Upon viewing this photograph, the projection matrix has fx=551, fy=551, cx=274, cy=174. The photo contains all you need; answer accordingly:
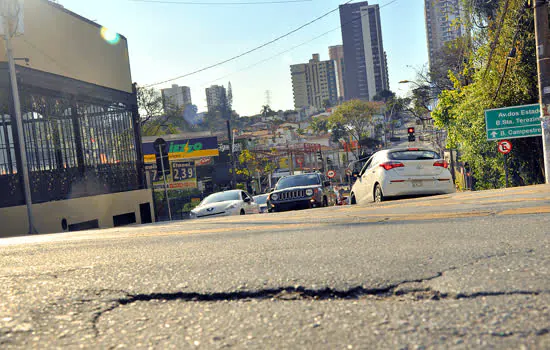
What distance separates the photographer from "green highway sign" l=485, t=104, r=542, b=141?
17750mm

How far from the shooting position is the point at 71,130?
20.8 metres

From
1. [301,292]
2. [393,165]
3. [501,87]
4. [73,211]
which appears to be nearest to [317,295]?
[301,292]

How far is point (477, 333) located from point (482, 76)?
67.4 ft

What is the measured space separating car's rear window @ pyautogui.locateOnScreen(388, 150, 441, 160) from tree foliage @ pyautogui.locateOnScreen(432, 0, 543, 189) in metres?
5.95

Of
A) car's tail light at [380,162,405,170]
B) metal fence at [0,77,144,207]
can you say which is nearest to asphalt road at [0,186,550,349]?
car's tail light at [380,162,405,170]

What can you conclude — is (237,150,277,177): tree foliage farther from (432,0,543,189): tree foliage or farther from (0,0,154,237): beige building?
(432,0,543,189): tree foliage

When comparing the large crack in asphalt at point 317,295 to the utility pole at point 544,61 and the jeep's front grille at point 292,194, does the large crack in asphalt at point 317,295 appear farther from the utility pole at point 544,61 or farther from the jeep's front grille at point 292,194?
the utility pole at point 544,61

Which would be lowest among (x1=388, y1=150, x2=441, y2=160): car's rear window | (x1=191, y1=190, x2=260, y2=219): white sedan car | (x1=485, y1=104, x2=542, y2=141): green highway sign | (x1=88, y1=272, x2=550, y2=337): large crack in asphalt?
(x1=191, y1=190, x2=260, y2=219): white sedan car

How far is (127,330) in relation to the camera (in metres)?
2.73

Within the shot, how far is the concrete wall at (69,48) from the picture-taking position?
1905cm

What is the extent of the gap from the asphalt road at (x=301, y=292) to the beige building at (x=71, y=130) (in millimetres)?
13270

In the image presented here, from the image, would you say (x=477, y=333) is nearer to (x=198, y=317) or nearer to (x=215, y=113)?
(x=198, y=317)

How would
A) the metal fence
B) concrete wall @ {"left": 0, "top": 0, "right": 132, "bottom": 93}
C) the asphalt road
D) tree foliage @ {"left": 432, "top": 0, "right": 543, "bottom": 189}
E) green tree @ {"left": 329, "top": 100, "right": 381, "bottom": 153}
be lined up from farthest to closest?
green tree @ {"left": 329, "top": 100, "right": 381, "bottom": 153}
concrete wall @ {"left": 0, "top": 0, "right": 132, "bottom": 93}
tree foliage @ {"left": 432, "top": 0, "right": 543, "bottom": 189}
the metal fence
the asphalt road

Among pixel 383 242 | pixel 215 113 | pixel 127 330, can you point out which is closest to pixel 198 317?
pixel 127 330
